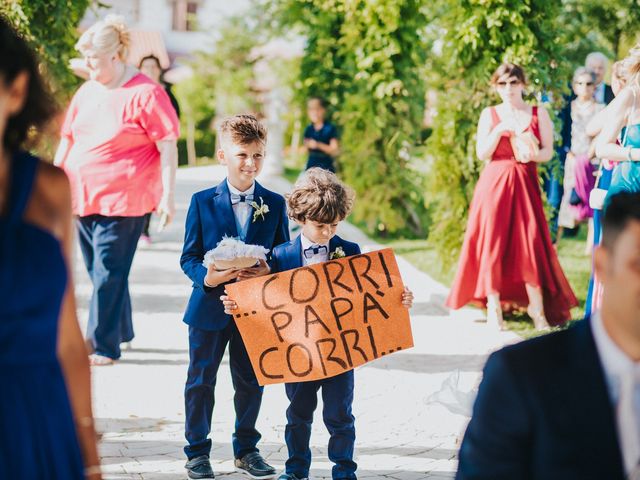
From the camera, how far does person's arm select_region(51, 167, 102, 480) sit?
2613 millimetres

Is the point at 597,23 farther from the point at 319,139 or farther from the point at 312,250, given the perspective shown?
the point at 312,250

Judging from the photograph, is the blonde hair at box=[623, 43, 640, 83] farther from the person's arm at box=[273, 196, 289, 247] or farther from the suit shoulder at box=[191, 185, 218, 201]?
the suit shoulder at box=[191, 185, 218, 201]

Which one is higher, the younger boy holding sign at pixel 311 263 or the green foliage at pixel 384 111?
the green foliage at pixel 384 111

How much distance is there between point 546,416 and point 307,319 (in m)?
2.54

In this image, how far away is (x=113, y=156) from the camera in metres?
7.16

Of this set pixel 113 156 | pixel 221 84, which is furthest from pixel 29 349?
pixel 221 84

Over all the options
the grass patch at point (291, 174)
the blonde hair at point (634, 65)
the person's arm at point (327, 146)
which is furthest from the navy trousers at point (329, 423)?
the grass patch at point (291, 174)

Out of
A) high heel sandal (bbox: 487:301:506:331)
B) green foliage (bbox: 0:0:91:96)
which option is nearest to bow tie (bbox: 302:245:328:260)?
high heel sandal (bbox: 487:301:506:331)

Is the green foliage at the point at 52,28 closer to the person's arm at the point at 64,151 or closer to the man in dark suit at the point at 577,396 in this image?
the person's arm at the point at 64,151

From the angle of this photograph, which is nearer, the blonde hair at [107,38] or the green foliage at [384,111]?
the blonde hair at [107,38]

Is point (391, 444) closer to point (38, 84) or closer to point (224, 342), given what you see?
point (224, 342)

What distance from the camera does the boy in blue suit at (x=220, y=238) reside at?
5102mm

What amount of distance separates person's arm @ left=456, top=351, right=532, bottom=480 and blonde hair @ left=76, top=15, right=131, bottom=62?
201 inches

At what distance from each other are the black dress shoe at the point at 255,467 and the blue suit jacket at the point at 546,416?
2.83 metres
